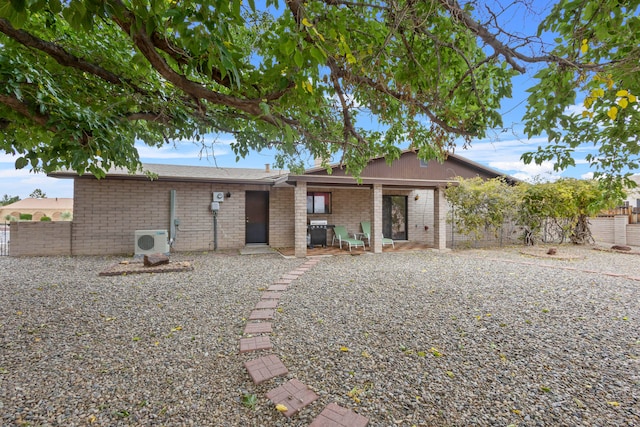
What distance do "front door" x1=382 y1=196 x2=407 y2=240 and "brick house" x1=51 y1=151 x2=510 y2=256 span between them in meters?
0.04

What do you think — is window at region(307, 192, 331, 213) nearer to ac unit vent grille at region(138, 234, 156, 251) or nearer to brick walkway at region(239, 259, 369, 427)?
ac unit vent grille at region(138, 234, 156, 251)

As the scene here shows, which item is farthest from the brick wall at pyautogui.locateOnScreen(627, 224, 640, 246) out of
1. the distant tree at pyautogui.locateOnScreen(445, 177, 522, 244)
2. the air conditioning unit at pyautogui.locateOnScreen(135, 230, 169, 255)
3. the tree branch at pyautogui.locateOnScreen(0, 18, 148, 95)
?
the air conditioning unit at pyautogui.locateOnScreen(135, 230, 169, 255)

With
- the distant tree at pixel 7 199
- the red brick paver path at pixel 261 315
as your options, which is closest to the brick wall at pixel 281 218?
the red brick paver path at pixel 261 315

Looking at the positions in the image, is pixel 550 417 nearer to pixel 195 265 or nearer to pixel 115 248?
pixel 195 265

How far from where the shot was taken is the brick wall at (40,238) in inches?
334

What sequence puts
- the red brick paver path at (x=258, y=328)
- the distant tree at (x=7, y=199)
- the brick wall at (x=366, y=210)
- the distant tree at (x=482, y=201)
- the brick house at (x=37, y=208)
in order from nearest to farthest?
the red brick paver path at (x=258, y=328), the distant tree at (x=482, y=201), the brick wall at (x=366, y=210), the brick house at (x=37, y=208), the distant tree at (x=7, y=199)

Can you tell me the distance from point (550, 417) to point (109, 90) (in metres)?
6.73

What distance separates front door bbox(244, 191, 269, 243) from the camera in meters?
11.3

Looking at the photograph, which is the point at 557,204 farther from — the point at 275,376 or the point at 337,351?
the point at 275,376

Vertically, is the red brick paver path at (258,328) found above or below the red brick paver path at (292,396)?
above

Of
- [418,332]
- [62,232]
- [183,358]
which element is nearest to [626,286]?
[418,332]

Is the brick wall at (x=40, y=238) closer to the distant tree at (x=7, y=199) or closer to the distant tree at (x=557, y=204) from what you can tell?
the distant tree at (x=557, y=204)

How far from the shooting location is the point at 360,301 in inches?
174

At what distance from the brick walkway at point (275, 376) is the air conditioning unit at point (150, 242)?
572 centimetres
